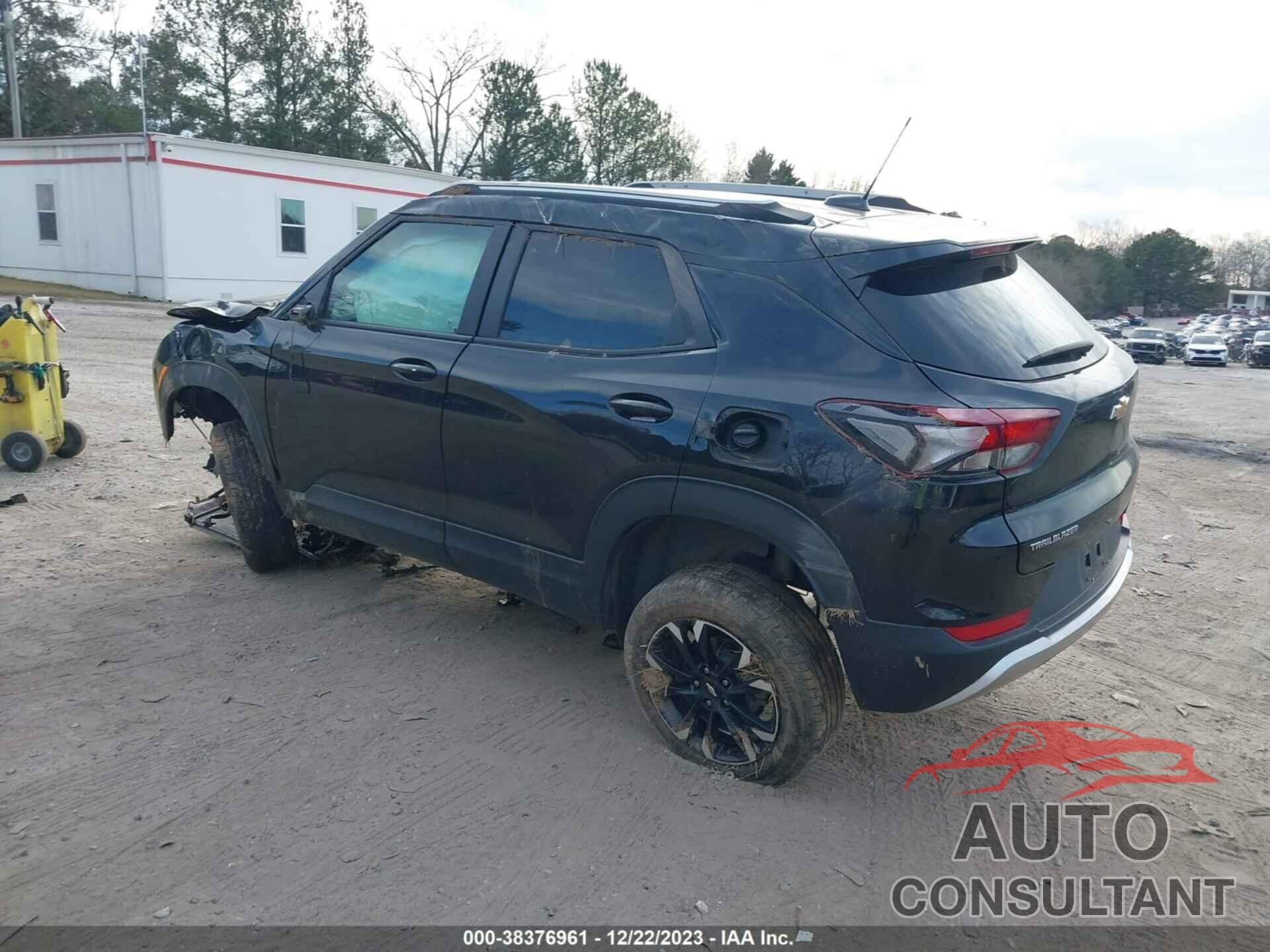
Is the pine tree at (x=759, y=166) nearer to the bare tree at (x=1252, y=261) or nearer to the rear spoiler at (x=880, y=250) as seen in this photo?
the rear spoiler at (x=880, y=250)

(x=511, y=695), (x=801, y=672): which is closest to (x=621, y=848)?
(x=801, y=672)

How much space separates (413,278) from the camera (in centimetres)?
409

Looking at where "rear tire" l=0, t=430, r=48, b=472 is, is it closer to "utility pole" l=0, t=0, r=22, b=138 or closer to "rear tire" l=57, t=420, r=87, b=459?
"rear tire" l=57, t=420, r=87, b=459

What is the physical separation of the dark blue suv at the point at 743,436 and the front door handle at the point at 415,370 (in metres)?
0.02

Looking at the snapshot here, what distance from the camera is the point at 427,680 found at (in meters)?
4.02

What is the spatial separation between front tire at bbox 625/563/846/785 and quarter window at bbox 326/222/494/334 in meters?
1.49

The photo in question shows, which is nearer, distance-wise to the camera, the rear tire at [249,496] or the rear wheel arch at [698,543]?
the rear wheel arch at [698,543]

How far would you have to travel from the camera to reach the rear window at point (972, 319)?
2.88m

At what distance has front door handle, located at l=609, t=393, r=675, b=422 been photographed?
3164 mm

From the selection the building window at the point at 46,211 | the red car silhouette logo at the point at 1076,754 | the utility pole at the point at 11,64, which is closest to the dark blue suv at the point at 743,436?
the red car silhouette logo at the point at 1076,754

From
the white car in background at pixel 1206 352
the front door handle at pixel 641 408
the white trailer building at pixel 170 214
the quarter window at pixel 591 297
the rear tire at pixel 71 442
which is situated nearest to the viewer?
the front door handle at pixel 641 408

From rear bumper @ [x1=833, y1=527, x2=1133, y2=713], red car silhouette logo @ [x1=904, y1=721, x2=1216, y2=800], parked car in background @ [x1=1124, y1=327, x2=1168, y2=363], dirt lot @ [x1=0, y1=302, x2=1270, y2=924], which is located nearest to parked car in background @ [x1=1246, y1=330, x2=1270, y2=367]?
parked car in background @ [x1=1124, y1=327, x2=1168, y2=363]

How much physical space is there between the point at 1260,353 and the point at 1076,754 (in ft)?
130

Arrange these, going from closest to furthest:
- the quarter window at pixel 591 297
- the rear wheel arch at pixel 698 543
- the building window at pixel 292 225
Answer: the rear wheel arch at pixel 698 543 < the quarter window at pixel 591 297 < the building window at pixel 292 225
